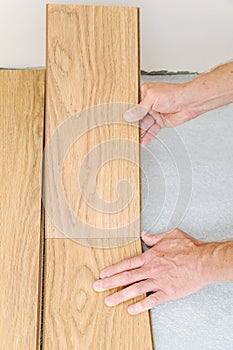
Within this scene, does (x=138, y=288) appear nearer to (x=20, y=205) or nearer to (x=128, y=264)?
(x=128, y=264)

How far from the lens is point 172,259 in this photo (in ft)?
4.39

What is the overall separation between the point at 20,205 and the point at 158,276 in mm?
362

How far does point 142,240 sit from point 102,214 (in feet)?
0.35

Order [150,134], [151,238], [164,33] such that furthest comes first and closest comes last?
[164,33]
[150,134]
[151,238]

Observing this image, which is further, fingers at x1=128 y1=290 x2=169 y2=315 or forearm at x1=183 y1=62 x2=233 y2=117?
forearm at x1=183 y1=62 x2=233 y2=117

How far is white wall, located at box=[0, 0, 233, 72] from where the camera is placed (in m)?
1.64

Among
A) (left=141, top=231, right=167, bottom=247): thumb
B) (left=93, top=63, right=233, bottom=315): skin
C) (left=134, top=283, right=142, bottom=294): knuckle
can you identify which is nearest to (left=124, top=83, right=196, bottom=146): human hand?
(left=93, top=63, right=233, bottom=315): skin

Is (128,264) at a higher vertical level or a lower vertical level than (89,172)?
lower

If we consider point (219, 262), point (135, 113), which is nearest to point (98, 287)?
point (219, 262)

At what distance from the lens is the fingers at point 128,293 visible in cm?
131

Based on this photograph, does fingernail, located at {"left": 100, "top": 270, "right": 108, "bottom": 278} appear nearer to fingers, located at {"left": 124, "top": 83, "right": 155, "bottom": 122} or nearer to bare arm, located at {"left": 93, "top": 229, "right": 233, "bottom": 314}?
bare arm, located at {"left": 93, "top": 229, "right": 233, "bottom": 314}

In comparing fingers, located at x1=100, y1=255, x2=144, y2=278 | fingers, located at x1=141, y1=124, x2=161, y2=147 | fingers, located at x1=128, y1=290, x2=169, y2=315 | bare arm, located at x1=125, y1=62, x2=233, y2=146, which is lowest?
fingers, located at x1=128, y1=290, x2=169, y2=315

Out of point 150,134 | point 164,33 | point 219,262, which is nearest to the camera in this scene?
point 219,262

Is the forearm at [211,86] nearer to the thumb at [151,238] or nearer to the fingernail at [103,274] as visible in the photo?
the thumb at [151,238]
